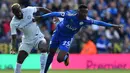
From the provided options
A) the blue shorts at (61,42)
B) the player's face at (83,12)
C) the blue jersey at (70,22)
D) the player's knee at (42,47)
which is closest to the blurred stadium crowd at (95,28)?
the player's knee at (42,47)

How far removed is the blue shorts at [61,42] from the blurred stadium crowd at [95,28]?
25.4ft

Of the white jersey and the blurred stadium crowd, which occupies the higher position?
the white jersey

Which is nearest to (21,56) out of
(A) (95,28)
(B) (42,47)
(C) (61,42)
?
(B) (42,47)

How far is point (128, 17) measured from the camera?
2609 centimetres

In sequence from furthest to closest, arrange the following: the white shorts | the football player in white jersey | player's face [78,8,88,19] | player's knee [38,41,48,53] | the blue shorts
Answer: the white shorts < player's knee [38,41,48,53] < the football player in white jersey < the blue shorts < player's face [78,8,88,19]

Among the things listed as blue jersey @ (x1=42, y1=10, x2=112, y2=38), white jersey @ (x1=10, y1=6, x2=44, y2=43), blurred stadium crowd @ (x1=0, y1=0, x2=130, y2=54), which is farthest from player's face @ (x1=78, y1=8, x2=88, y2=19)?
blurred stadium crowd @ (x1=0, y1=0, x2=130, y2=54)

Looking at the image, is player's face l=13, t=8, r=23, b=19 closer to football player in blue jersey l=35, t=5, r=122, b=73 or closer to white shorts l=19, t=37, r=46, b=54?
football player in blue jersey l=35, t=5, r=122, b=73

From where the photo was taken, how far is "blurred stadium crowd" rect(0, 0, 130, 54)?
78.0 feet

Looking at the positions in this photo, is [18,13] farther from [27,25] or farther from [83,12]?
[83,12]

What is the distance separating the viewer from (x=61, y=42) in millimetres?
15422

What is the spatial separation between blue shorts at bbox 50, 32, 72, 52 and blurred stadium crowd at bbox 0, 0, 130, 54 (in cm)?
773

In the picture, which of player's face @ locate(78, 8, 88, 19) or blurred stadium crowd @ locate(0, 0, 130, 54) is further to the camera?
blurred stadium crowd @ locate(0, 0, 130, 54)

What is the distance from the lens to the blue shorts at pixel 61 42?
15289 millimetres

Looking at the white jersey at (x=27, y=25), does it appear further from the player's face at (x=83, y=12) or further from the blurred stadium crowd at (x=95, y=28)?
the blurred stadium crowd at (x=95, y=28)
